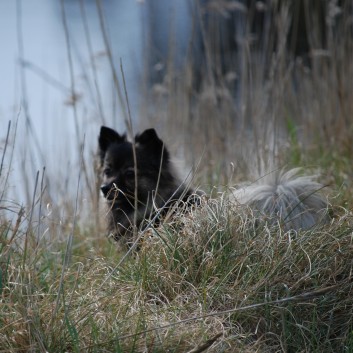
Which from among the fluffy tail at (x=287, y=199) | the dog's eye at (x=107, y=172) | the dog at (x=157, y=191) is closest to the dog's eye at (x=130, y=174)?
the dog at (x=157, y=191)

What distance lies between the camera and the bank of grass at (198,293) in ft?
11.4

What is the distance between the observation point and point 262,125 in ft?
22.9

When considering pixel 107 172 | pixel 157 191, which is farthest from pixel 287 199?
pixel 107 172

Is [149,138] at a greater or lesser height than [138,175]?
greater

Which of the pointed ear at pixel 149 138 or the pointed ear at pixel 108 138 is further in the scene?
the pointed ear at pixel 108 138

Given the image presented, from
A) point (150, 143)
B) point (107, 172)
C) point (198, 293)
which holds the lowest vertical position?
point (198, 293)

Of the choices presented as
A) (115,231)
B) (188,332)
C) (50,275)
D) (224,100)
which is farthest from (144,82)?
(188,332)

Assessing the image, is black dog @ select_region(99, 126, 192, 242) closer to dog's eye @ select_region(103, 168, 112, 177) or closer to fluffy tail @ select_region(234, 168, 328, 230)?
dog's eye @ select_region(103, 168, 112, 177)

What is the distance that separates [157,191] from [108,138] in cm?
83

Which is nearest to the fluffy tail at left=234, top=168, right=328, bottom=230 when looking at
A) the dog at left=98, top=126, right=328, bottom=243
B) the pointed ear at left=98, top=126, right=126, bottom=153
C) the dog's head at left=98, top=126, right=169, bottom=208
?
the dog at left=98, top=126, right=328, bottom=243

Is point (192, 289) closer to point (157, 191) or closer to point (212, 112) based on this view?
point (157, 191)

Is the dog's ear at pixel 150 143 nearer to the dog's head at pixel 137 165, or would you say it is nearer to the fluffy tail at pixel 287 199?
the dog's head at pixel 137 165

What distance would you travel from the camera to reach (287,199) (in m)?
5.02

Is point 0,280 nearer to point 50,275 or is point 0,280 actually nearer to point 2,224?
point 2,224
